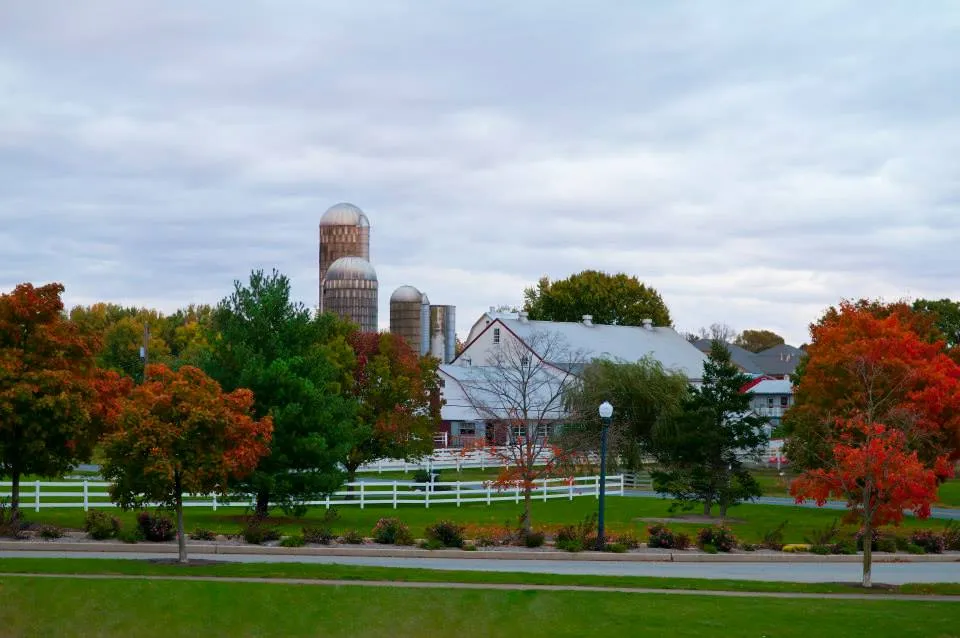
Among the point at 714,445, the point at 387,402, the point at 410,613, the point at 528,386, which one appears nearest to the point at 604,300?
the point at 528,386

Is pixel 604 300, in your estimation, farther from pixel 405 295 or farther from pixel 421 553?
pixel 421 553

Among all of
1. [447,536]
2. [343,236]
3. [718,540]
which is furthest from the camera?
[343,236]

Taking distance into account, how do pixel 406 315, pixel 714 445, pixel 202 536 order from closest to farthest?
1. pixel 202 536
2. pixel 714 445
3. pixel 406 315

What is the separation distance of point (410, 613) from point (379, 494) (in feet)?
84.5

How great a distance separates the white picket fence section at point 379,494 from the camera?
40734 millimetres

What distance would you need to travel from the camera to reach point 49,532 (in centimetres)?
3212

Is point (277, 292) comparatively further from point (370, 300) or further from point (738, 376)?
point (370, 300)

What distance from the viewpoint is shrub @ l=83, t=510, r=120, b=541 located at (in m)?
31.7

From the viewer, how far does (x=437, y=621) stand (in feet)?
65.7

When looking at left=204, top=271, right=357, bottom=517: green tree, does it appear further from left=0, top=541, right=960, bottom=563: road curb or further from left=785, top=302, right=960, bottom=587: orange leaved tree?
left=785, top=302, right=960, bottom=587: orange leaved tree

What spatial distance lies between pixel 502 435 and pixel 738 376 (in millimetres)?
32258

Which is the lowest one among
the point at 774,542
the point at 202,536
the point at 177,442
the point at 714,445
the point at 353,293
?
the point at 774,542

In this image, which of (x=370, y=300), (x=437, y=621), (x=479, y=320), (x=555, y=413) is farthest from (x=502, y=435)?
(x=437, y=621)

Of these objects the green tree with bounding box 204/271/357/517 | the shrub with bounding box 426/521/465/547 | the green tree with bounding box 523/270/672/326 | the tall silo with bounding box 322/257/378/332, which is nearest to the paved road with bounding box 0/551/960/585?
the shrub with bounding box 426/521/465/547
